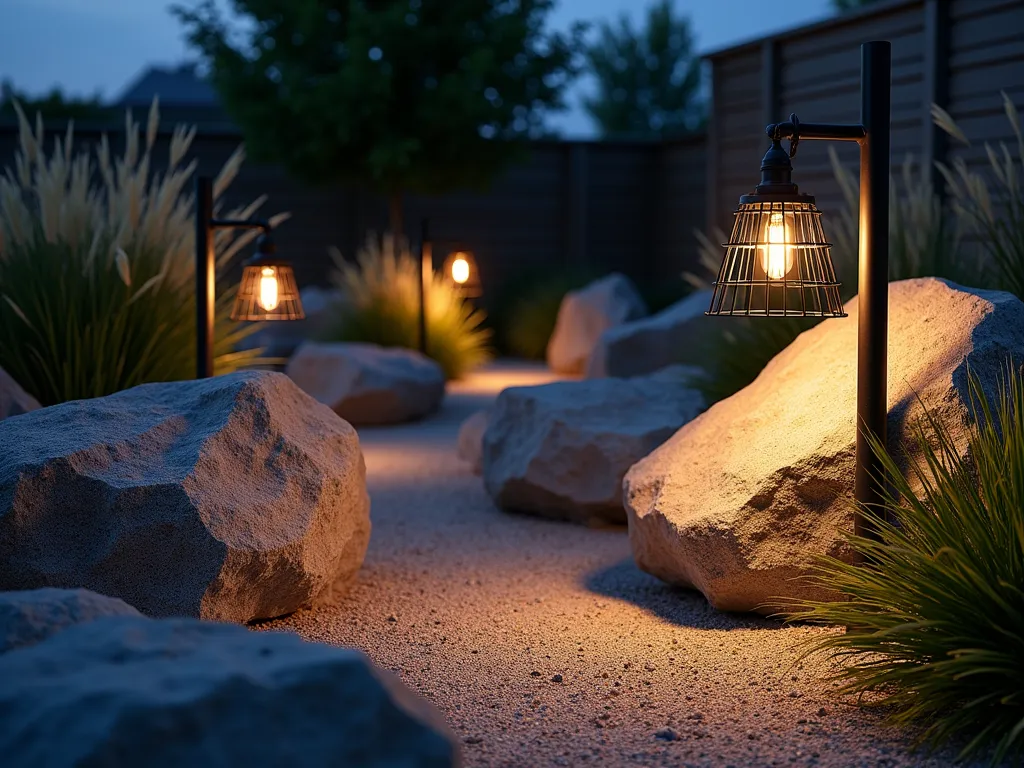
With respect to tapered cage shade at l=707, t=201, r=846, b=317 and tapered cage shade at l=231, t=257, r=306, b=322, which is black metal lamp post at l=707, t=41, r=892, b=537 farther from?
tapered cage shade at l=231, t=257, r=306, b=322

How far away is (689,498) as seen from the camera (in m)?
3.50

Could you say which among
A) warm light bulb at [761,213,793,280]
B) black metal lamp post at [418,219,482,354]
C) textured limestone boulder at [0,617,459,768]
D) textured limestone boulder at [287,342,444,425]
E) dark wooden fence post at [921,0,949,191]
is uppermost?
dark wooden fence post at [921,0,949,191]

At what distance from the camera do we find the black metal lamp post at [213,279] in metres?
4.45

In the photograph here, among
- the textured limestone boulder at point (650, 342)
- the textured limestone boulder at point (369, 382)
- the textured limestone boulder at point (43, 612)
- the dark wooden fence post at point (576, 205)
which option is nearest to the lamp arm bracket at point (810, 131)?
the textured limestone boulder at point (43, 612)

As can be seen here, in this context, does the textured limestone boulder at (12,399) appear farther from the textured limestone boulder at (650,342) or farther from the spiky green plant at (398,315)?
the spiky green plant at (398,315)

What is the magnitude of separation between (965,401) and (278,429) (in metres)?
1.93

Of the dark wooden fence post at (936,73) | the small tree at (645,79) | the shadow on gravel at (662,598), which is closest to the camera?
the shadow on gravel at (662,598)

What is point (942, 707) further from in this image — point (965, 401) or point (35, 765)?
point (35, 765)

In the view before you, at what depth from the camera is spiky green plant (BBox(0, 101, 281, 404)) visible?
4543mm

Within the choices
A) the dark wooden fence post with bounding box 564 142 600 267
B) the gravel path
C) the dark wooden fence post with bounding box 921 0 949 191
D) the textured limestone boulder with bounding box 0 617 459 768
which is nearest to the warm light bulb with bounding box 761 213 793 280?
the gravel path

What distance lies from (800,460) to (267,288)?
2277 millimetres

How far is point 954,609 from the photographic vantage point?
247 centimetres

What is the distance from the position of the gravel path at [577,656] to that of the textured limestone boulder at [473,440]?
1.24 meters

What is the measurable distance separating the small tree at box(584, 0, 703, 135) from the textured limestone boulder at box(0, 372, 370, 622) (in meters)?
24.6
